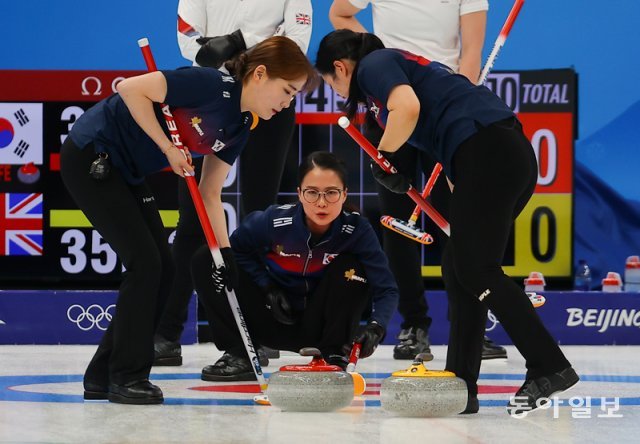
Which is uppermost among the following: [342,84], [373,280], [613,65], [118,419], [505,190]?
[613,65]

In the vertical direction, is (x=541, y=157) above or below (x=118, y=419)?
above

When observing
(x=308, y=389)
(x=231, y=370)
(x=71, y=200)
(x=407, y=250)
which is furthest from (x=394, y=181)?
(x=71, y=200)

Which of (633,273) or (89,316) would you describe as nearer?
(89,316)

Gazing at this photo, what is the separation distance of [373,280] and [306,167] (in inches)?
16.5

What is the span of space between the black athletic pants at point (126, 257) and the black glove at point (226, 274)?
234 millimetres

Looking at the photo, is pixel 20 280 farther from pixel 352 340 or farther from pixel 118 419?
pixel 118 419

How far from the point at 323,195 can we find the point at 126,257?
761mm

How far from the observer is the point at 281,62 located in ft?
10.2

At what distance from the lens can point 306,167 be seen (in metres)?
3.67

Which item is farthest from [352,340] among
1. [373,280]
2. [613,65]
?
[613,65]

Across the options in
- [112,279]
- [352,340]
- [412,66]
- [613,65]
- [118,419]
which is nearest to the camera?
[118,419]

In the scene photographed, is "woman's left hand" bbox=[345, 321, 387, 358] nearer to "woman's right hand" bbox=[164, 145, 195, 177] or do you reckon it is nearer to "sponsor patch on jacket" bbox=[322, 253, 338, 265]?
"sponsor patch on jacket" bbox=[322, 253, 338, 265]

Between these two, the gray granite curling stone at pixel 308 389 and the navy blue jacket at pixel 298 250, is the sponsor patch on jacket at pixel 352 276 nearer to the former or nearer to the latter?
the navy blue jacket at pixel 298 250

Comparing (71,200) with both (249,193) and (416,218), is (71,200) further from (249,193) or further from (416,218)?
(416,218)
